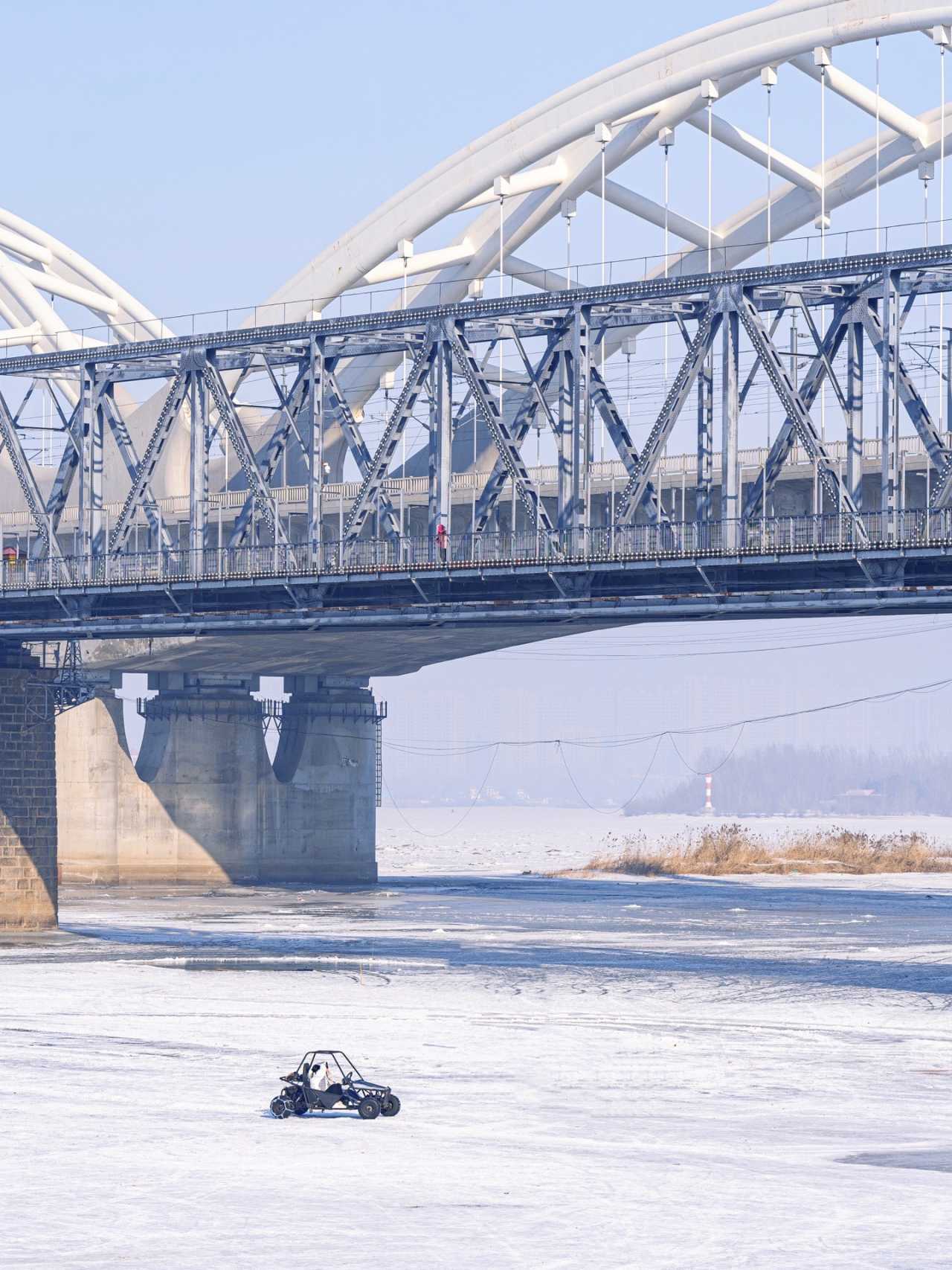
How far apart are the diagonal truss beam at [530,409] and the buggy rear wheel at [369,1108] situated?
2918 cm

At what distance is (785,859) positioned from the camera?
445 feet

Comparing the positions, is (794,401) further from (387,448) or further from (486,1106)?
(486,1106)

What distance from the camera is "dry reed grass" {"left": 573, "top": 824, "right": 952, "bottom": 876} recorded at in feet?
428

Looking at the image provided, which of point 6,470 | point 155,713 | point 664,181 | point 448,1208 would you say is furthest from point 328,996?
point 6,470

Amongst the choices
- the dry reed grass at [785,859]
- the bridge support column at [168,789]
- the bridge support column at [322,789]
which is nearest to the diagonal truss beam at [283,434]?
the bridge support column at [168,789]

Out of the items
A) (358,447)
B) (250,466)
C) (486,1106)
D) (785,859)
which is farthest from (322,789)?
(486,1106)

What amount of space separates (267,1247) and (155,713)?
9236cm

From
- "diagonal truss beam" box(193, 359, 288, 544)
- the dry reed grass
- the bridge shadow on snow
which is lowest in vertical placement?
the dry reed grass

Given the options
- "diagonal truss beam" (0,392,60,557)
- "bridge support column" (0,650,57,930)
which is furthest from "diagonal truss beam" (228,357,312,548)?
"bridge support column" (0,650,57,930)

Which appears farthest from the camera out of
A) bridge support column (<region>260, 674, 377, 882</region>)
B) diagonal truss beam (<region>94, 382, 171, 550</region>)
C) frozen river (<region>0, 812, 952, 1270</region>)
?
bridge support column (<region>260, 674, 377, 882</region>)

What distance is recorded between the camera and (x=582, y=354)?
58406 mm

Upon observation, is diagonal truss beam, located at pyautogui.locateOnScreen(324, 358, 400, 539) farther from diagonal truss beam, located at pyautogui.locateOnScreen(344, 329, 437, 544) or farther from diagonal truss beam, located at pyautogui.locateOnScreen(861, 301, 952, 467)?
diagonal truss beam, located at pyautogui.locateOnScreen(861, 301, 952, 467)

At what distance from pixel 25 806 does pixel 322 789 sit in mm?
50098

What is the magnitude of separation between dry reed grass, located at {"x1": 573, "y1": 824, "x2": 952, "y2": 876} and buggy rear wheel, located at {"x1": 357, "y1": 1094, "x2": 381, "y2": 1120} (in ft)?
326
